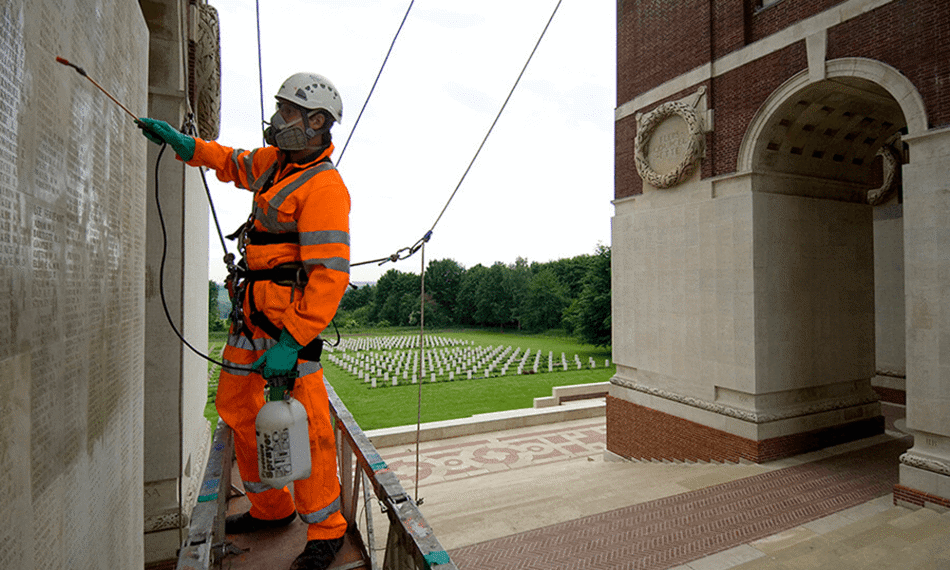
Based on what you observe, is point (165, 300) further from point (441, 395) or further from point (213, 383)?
point (213, 383)

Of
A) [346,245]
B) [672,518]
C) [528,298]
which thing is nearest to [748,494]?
[672,518]

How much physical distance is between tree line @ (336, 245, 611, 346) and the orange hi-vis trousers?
5743 cm

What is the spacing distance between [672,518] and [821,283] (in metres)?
5.94

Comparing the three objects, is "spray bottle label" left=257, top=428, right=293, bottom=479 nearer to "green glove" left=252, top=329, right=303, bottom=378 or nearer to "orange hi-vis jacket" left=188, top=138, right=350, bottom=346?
"green glove" left=252, top=329, right=303, bottom=378

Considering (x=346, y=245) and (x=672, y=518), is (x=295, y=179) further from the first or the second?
(x=672, y=518)

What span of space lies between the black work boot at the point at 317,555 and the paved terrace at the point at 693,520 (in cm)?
22

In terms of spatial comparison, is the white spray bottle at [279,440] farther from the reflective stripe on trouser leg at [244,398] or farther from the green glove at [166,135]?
the green glove at [166,135]

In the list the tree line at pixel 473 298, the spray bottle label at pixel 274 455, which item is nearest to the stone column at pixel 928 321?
the spray bottle label at pixel 274 455

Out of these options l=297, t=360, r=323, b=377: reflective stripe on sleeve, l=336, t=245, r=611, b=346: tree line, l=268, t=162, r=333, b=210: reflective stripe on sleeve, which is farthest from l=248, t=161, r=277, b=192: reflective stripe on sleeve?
l=336, t=245, r=611, b=346: tree line

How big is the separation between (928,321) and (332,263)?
25.7ft

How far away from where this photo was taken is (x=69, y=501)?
6.15 feet

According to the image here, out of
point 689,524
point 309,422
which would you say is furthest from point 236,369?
point 689,524

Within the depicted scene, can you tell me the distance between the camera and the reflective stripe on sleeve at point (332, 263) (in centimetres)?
271

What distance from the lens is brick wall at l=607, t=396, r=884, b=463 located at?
9.12 meters
